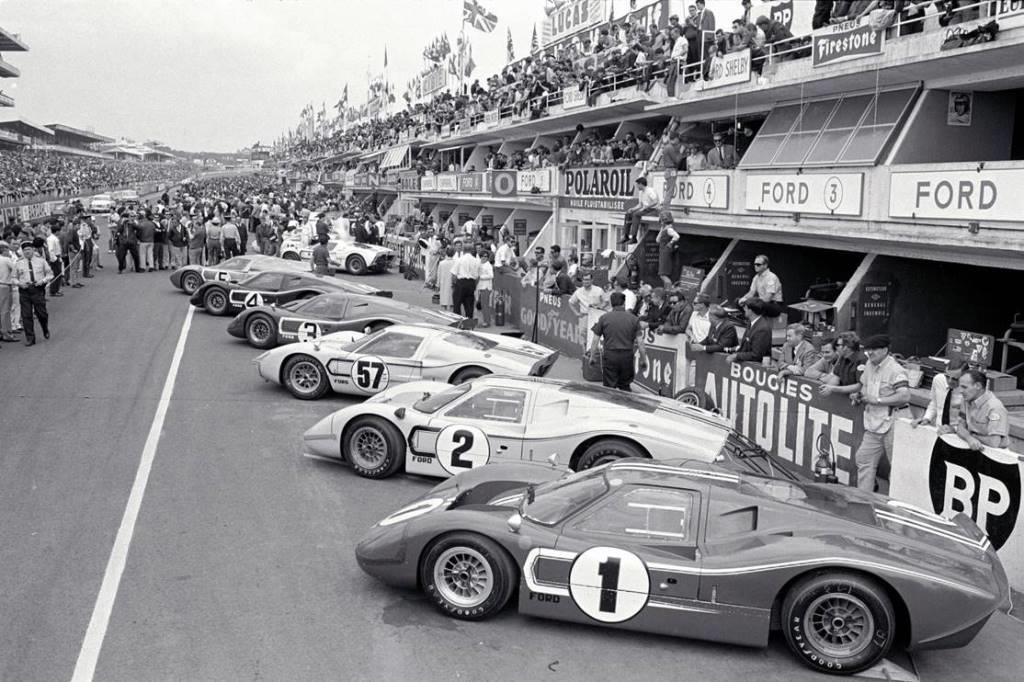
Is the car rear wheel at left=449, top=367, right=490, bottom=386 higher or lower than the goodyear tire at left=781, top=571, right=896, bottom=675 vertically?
higher

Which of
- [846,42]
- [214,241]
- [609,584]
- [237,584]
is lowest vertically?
[237,584]

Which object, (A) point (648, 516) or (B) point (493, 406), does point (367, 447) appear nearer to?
(B) point (493, 406)

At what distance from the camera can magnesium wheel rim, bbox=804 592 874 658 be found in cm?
581

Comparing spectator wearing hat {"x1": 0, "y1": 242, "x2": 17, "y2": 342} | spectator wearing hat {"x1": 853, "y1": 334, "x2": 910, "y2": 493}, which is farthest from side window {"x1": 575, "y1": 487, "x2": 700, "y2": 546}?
spectator wearing hat {"x1": 0, "y1": 242, "x2": 17, "y2": 342}

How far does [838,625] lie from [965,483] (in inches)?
100.0

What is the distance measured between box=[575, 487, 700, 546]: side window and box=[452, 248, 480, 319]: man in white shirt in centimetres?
1334

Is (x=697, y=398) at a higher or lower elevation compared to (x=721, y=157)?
lower

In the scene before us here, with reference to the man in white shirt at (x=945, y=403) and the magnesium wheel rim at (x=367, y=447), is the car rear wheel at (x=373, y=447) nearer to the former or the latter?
the magnesium wheel rim at (x=367, y=447)

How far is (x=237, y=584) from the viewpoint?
6797mm

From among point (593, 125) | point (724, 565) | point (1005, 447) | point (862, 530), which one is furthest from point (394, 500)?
point (593, 125)

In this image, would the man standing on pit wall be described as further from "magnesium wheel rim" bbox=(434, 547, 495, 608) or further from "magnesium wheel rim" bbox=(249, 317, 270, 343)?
"magnesium wheel rim" bbox=(249, 317, 270, 343)

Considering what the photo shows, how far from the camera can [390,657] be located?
5.80 meters

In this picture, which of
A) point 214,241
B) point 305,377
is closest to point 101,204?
point 214,241

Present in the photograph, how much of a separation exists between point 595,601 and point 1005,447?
3.69 m
